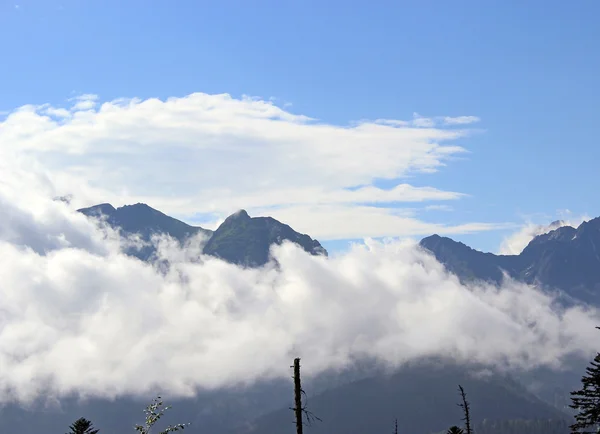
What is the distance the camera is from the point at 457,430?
106500 millimetres

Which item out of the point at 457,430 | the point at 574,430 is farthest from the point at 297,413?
the point at 457,430

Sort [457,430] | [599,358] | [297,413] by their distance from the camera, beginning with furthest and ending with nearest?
[457,430] < [599,358] < [297,413]

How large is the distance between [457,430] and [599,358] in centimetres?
5538

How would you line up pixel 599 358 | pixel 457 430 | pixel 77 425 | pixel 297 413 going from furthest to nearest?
pixel 457 430, pixel 77 425, pixel 599 358, pixel 297 413

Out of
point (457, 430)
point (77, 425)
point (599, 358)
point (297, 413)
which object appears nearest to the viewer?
point (297, 413)

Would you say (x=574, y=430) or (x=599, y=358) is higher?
(x=599, y=358)

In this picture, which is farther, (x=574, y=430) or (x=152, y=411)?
(x=574, y=430)

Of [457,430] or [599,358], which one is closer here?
[599,358]

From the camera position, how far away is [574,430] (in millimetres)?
56938

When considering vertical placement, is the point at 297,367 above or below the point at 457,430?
above

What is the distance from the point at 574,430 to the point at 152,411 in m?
31.2

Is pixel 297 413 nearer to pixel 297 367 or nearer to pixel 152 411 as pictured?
pixel 297 367

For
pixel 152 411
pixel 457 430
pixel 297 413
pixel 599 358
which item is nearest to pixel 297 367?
pixel 297 413

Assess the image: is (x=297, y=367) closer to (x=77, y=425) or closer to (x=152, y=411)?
(x=152, y=411)
